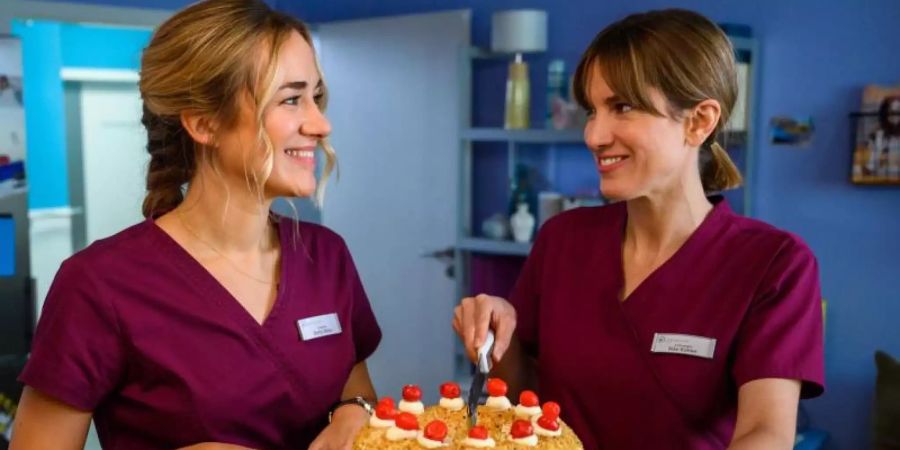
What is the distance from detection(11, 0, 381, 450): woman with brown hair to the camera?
46.6 inches

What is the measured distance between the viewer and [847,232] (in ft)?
8.69

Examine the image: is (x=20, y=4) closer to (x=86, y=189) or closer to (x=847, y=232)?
(x=86, y=189)

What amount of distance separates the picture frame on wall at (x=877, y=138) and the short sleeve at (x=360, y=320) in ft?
5.71

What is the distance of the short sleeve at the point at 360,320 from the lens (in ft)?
4.73

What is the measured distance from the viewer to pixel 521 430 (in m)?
1.10

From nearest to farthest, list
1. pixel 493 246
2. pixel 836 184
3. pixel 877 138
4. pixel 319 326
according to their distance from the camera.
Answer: pixel 319 326, pixel 877 138, pixel 836 184, pixel 493 246

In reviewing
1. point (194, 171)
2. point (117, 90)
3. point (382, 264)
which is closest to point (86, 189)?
point (117, 90)

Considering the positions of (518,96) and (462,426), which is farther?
(518,96)

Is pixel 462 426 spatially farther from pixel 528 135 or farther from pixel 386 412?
pixel 528 135

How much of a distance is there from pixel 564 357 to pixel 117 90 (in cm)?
311

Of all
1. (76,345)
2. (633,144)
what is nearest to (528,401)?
(633,144)

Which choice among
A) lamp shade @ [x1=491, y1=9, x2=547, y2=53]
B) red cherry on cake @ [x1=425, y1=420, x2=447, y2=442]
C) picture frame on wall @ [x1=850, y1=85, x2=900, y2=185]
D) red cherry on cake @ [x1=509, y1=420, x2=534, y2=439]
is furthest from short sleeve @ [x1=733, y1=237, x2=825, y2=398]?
lamp shade @ [x1=491, y1=9, x2=547, y2=53]

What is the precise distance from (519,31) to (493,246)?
75 cm

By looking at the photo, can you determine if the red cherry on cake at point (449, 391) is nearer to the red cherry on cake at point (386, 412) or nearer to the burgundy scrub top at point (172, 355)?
the red cherry on cake at point (386, 412)
